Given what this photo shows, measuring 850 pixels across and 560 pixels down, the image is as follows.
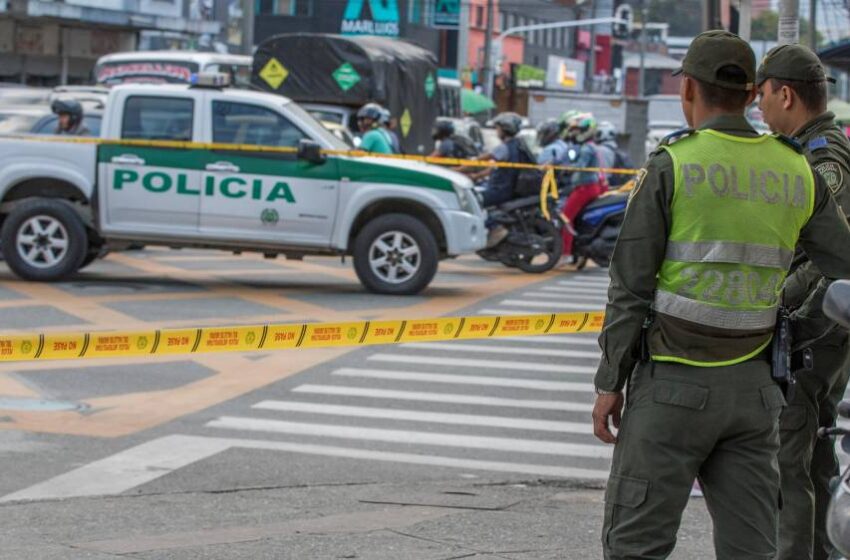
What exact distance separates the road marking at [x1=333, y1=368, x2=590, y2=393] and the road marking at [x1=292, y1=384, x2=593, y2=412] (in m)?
0.49

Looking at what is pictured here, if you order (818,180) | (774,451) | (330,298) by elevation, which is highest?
(818,180)

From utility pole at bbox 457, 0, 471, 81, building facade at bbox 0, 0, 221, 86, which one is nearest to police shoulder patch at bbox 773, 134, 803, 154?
building facade at bbox 0, 0, 221, 86

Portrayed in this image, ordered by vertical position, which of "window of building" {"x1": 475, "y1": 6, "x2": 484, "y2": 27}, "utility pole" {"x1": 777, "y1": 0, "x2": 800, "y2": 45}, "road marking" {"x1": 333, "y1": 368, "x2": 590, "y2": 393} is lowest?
"road marking" {"x1": 333, "y1": 368, "x2": 590, "y2": 393}

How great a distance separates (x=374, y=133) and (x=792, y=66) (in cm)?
1432

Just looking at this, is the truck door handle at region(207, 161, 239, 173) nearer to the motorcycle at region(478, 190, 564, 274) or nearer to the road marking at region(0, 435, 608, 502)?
the motorcycle at region(478, 190, 564, 274)

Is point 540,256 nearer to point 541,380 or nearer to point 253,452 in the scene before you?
point 541,380

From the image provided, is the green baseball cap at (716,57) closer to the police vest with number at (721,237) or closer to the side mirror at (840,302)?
the police vest with number at (721,237)

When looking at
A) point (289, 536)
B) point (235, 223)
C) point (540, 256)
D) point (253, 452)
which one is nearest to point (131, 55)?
point (540, 256)

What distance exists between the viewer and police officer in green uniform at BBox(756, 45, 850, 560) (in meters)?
5.24

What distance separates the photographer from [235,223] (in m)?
15.8

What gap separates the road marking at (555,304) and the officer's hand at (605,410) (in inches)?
447

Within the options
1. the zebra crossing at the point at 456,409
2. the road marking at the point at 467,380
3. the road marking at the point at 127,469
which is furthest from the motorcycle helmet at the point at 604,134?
the road marking at the point at 127,469

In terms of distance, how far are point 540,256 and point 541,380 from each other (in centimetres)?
875

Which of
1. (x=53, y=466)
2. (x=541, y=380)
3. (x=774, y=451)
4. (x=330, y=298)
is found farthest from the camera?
(x=330, y=298)
